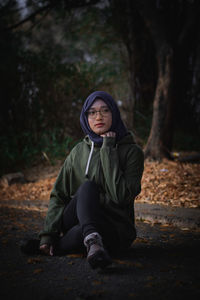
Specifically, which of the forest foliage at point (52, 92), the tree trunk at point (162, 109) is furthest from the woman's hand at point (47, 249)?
the forest foliage at point (52, 92)

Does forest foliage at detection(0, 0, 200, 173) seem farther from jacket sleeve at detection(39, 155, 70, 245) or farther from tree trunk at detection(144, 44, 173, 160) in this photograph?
jacket sleeve at detection(39, 155, 70, 245)

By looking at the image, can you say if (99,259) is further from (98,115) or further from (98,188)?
(98,115)

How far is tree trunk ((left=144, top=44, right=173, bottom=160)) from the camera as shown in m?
7.31

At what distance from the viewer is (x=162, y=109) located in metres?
7.32

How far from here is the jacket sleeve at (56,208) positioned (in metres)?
2.91

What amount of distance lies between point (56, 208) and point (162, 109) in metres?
4.93

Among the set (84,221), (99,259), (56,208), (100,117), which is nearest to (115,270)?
(99,259)

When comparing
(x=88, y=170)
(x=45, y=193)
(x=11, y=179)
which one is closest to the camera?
(x=88, y=170)

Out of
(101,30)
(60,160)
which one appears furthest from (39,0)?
(60,160)

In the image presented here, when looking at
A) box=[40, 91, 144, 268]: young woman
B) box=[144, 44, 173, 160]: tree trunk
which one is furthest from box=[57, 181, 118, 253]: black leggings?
box=[144, 44, 173, 160]: tree trunk

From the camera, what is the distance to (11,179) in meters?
7.55

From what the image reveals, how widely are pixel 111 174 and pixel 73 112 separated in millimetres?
6424

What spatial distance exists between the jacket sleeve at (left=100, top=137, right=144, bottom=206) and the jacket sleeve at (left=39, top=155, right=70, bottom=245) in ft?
1.50

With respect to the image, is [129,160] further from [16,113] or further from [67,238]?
[16,113]
